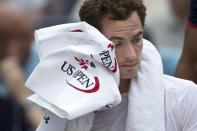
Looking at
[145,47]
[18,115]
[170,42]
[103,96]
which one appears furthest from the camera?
[170,42]

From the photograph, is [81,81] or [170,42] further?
[170,42]

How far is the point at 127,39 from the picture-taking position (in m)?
4.68

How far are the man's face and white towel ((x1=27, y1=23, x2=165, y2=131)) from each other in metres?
0.06

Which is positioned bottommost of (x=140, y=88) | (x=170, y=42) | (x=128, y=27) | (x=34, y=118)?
(x=170, y=42)

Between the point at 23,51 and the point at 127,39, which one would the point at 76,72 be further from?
the point at 23,51

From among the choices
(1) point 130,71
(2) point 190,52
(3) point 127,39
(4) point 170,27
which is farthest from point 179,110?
(4) point 170,27

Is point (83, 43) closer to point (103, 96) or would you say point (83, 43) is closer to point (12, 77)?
point (103, 96)

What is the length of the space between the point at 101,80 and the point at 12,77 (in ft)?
8.47

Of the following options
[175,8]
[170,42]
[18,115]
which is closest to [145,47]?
[18,115]

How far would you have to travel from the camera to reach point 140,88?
4812 mm

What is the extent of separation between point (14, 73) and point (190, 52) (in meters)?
1.92

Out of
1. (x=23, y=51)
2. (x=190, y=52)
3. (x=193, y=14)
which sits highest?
(x=193, y=14)

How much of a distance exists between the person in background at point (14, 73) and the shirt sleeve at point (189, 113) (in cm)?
231

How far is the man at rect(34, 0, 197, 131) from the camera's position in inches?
184
